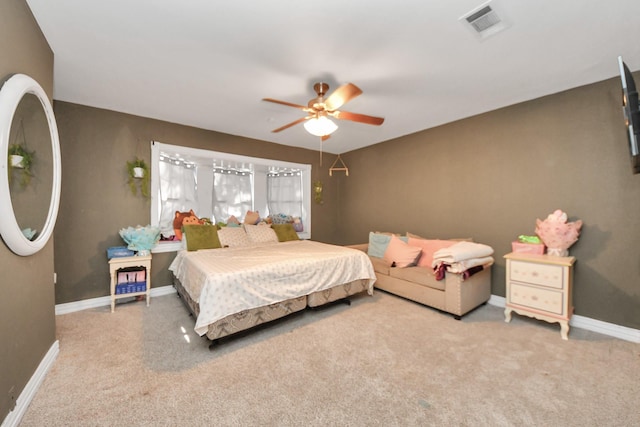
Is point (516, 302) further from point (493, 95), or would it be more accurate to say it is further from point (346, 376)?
point (493, 95)

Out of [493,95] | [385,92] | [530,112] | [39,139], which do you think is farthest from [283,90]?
[530,112]

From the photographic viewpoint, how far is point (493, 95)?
Result: 282 centimetres

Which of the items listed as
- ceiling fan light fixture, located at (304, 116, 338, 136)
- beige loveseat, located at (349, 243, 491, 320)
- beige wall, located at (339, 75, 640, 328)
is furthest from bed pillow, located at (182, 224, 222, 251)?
beige wall, located at (339, 75, 640, 328)

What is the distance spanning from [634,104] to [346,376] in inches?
106

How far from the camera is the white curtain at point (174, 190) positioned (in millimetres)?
3809

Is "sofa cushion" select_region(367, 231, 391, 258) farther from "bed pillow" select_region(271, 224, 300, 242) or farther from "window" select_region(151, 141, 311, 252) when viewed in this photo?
"window" select_region(151, 141, 311, 252)

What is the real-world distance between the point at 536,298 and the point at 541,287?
122mm

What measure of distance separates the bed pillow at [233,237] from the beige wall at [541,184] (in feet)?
8.47

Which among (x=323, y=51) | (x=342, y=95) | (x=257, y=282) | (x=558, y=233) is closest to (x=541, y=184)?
(x=558, y=233)

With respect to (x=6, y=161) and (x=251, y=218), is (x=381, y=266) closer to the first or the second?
(x=251, y=218)

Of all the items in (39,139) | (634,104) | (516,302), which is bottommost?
(516,302)

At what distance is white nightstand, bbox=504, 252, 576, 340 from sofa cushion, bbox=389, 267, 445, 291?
69 cm

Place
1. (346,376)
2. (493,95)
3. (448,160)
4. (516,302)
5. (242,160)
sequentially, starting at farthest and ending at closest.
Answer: (242,160), (448,160), (493,95), (516,302), (346,376)

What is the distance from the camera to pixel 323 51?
1989mm
